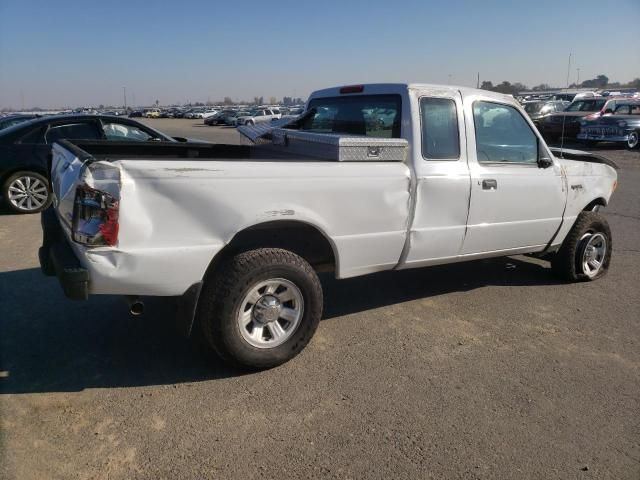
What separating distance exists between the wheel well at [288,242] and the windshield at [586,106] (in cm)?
2101

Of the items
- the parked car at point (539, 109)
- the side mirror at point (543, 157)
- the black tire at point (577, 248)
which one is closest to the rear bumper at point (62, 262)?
the side mirror at point (543, 157)

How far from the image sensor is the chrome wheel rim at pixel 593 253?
5512mm

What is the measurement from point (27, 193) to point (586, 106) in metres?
20.9

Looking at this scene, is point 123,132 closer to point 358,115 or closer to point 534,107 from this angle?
point 358,115

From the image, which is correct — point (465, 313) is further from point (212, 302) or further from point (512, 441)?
point (212, 302)

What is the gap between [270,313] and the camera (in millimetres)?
3592

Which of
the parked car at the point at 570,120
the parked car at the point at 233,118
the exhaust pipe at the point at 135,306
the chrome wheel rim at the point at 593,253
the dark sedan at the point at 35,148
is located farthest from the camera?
the parked car at the point at 233,118

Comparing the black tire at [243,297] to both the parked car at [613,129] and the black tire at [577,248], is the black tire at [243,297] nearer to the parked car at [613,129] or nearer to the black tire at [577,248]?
the black tire at [577,248]

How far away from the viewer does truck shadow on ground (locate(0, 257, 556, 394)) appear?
138 inches

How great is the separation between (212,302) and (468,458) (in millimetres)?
1686

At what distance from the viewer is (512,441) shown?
2.92m

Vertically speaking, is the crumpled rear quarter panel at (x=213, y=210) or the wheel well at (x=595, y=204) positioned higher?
the crumpled rear quarter panel at (x=213, y=210)

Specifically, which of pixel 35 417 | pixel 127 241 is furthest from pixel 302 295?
pixel 35 417

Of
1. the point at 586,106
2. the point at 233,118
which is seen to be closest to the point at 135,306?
the point at 586,106
